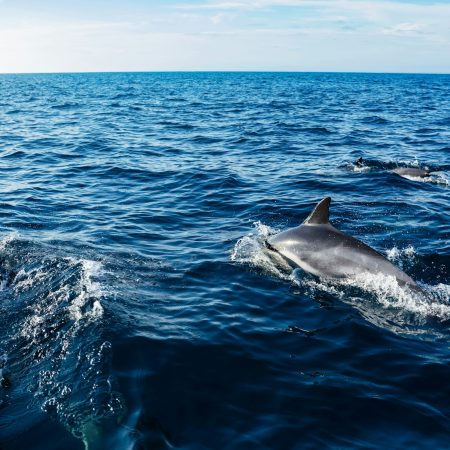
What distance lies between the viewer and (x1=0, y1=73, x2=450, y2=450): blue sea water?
6.38 m

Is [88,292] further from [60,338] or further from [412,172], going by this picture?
[412,172]

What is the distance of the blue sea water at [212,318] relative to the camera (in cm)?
638

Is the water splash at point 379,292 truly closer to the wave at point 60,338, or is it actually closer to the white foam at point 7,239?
the wave at point 60,338

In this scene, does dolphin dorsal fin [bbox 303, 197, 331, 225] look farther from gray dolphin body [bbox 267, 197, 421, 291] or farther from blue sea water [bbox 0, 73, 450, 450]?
blue sea water [bbox 0, 73, 450, 450]

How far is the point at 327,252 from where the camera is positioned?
37.0ft

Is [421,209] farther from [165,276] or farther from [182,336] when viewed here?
[182,336]

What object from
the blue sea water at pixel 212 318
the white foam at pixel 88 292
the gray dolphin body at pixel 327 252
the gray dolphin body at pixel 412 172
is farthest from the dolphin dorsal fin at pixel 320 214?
the gray dolphin body at pixel 412 172

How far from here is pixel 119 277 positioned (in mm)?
10828

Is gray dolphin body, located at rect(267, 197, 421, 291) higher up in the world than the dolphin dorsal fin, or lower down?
lower down

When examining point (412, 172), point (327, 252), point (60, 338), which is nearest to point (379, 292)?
point (327, 252)

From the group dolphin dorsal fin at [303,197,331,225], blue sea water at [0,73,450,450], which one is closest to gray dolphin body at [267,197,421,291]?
dolphin dorsal fin at [303,197,331,225]

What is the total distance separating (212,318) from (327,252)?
134 inches

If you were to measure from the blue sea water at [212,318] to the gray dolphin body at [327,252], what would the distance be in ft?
1.07

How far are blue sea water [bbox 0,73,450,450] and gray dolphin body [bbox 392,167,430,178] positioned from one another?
0.55m
